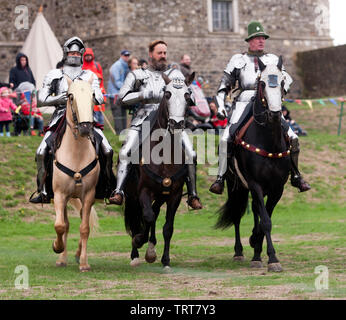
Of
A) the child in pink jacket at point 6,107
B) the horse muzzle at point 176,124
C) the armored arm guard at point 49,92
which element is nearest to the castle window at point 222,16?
the child in pink jacket at point 6,107

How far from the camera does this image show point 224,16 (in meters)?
38.0

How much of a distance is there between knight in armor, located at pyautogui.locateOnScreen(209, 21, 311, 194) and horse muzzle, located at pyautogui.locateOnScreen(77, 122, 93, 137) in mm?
2316

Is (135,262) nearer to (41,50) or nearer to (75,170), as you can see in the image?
(75,170)

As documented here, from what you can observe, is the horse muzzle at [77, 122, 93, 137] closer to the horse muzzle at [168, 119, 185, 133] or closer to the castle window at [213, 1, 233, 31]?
the horse muzzle at [168, 119, 185, 133]

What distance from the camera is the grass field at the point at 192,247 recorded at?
10617mm

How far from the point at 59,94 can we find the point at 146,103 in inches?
51.3

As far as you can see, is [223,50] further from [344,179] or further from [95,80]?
[95,80]

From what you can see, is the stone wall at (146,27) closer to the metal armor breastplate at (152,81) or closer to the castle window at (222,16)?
the castle window at (222,16)

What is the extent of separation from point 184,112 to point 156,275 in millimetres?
2264

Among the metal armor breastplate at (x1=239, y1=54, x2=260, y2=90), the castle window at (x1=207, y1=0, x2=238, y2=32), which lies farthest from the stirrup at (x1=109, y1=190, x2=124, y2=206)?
the castle window at (x1=207, y1=0, x2=238, y2=32)

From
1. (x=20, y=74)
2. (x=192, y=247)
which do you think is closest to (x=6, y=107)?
(x=20, y=74)

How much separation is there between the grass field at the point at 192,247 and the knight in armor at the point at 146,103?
1189 millimetres

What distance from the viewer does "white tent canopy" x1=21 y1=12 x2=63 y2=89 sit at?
30547 millimetres
